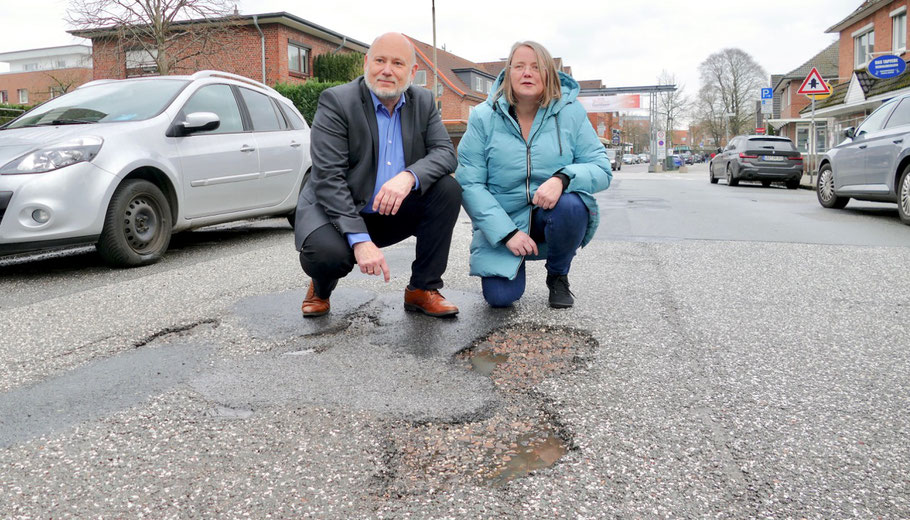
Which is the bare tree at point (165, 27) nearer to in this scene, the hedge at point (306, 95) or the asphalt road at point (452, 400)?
the hedge at point (306, 95)

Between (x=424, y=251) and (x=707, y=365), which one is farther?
(x=424, y=251)

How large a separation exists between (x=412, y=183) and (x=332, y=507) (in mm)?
1998

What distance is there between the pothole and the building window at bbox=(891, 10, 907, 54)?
2892 centimetres

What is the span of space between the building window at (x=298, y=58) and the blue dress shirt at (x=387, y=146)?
28.7 meters

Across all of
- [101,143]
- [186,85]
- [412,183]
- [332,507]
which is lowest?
[332,507]

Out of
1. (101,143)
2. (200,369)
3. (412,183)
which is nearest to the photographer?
(200,369)

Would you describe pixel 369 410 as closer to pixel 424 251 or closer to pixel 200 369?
pixel 200 369

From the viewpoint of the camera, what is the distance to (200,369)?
2.93m

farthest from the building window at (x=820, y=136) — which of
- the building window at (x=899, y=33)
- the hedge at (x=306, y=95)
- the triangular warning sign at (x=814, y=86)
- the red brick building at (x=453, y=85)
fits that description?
the hedge at (x=306, y=95)

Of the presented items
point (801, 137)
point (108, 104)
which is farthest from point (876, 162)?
point (801, 137)

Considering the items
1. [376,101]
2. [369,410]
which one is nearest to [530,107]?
[376,101]

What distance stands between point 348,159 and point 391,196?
0.39 metres

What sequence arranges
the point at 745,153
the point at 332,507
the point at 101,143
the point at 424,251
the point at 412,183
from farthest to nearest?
1. the point at 745,153
2. the point at 101,143
3. the point at 424,251
4. the point at 412,183
5. the point at 332,507

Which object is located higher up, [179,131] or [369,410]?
[179,131]
